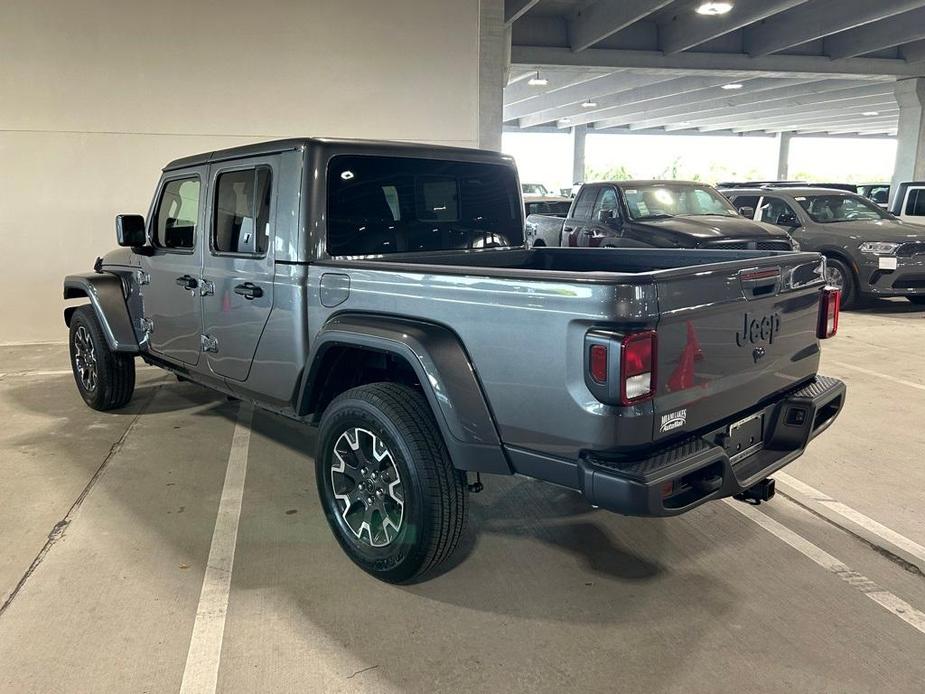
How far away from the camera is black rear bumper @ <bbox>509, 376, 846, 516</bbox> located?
2406 millimetres

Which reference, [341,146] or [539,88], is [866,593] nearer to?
[341,146]

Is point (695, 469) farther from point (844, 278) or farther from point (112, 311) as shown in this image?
point (844, 278)

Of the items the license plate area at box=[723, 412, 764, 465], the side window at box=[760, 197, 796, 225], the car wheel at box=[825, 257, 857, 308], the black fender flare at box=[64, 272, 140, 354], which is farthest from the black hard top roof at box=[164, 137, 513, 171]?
the side window at box=[760, 197, 796, 225]

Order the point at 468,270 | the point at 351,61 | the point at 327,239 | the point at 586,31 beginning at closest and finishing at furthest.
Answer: the point at 468,270
the point at 327,239
the point at 351,61
the point at 586,31

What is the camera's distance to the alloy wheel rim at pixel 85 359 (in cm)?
551

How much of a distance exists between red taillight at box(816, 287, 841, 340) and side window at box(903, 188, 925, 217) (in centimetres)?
1202

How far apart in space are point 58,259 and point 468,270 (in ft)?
24.2

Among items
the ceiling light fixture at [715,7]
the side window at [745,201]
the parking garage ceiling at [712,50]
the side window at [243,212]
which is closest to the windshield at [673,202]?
the side window at [745,201]

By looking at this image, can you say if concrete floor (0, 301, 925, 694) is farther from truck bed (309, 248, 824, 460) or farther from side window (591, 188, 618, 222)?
side window (591, 188, 618, 222)

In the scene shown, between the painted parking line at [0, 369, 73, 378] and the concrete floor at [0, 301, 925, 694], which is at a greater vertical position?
the painted parking line at [0, 369, 73, 378]

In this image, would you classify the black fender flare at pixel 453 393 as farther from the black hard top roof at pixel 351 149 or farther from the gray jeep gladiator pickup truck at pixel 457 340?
the black hard top roof at pixel 351 149

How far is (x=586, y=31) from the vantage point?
15484 mm

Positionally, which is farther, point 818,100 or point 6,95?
point 818,100

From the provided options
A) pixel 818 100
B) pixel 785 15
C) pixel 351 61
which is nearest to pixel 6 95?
pixel 351 61
